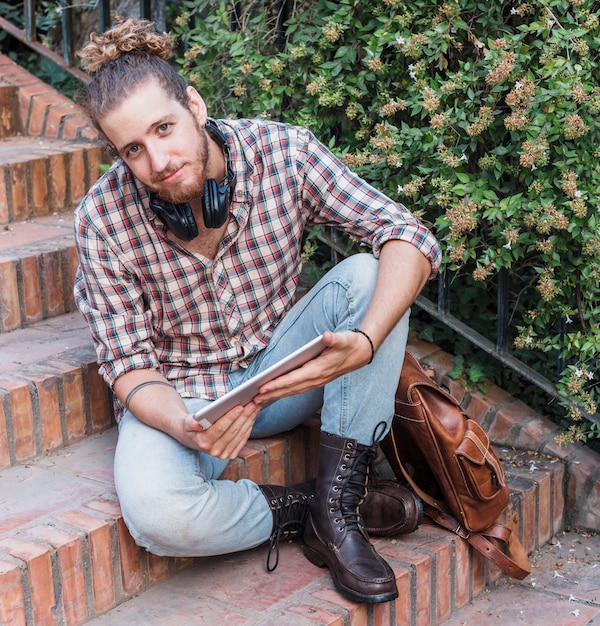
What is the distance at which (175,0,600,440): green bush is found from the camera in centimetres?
274

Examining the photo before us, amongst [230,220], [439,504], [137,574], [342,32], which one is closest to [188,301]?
[230,220]

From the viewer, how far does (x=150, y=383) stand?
2455 mm

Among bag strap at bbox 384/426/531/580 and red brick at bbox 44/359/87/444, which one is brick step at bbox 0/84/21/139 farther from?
bag strap at bbox 384/426/531/580

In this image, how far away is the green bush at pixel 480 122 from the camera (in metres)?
2.74

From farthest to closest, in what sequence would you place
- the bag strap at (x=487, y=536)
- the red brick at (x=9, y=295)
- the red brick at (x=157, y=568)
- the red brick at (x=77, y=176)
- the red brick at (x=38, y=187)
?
the red brick at (x=77, y=176)
the red brick at (x=38, y=187)
the red brick at (x=9, y=295)
the bag strap at (x=487, y=536)
the red brick at (x=157, y=568)

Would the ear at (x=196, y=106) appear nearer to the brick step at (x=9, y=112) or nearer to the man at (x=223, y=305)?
the man at (x=223, y=305)

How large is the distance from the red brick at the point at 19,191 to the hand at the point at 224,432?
5.26ft

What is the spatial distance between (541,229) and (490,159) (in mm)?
278

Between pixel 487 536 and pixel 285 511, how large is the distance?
597mm

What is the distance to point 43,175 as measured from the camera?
3.60m

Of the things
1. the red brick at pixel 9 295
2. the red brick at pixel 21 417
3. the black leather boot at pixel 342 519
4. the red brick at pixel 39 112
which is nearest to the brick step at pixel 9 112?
the red brick at pixel 39 112

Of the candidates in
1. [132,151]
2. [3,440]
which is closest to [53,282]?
[3,440]

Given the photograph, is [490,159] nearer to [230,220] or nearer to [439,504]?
[230,220]

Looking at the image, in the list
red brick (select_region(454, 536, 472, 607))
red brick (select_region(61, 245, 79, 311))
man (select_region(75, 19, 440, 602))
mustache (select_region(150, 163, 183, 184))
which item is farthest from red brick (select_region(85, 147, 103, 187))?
red brick (select_region(454, 536, 472, 607))
